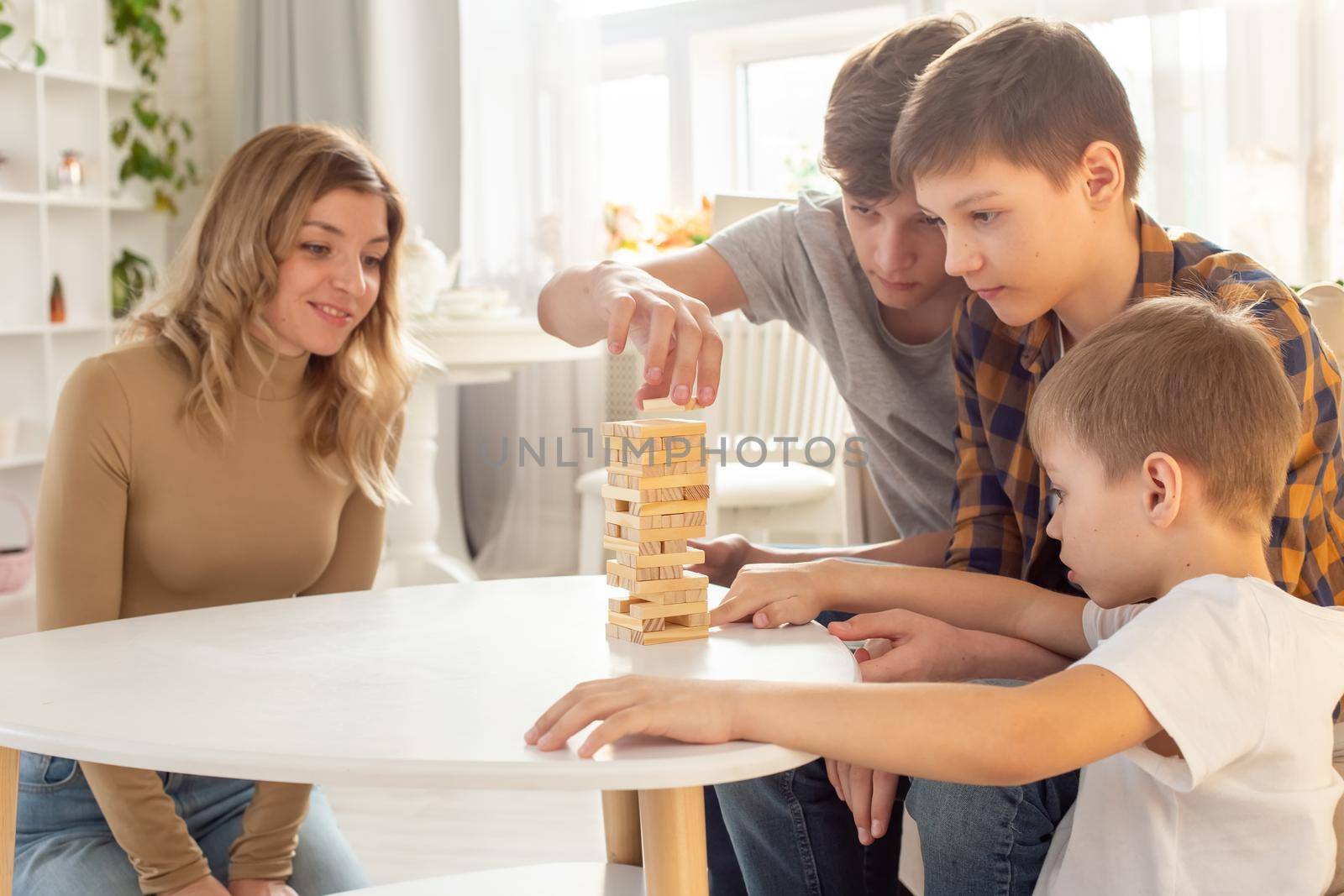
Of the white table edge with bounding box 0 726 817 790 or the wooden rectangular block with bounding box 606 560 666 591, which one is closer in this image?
the white table edge with bounding box 0 726 817 790

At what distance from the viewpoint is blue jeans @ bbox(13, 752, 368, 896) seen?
4.19 ft

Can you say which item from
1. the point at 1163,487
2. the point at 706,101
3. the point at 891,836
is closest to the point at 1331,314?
the point at 1163,487

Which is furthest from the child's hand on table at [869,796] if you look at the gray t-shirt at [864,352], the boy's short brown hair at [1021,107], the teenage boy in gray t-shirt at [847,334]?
the gray t-shirt at [864,352]

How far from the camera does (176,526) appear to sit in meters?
1.45

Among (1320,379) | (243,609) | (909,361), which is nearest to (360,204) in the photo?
(243,609)

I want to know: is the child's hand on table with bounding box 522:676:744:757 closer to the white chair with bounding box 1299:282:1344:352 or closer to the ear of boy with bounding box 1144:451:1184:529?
the ear of boy with bounding box 1144:451:1184:529

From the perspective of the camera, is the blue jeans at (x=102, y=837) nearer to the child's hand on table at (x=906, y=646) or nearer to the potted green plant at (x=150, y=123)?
the child's hand on table at (x=906, y=646)

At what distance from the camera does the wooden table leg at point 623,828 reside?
1.27 metres

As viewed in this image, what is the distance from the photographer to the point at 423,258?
3.39 metres

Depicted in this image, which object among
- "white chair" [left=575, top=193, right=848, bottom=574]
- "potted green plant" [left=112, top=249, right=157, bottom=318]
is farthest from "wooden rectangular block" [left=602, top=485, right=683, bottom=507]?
"potted green plant" [left=112, top=249, right=157, bottom=318]

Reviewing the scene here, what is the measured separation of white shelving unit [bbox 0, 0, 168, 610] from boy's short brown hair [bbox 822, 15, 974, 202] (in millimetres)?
2776

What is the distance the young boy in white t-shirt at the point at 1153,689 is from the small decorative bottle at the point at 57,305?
10.8 ft

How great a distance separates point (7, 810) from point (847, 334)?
1.13 m

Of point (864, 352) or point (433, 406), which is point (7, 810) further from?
point (433, 406)
